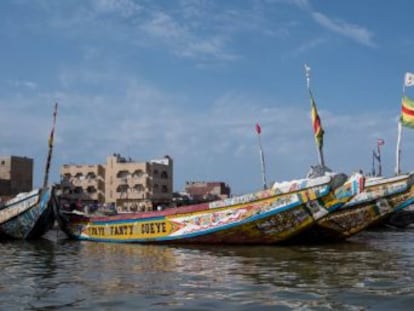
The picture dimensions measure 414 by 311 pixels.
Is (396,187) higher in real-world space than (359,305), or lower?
higher

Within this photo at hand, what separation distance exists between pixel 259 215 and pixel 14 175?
56487 millimetres

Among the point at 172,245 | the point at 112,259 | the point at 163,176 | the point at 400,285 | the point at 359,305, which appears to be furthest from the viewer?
the point at 163,176

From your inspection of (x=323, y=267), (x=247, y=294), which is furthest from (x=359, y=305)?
(x=323, y=267)

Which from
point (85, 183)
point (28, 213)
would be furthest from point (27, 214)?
point (85, 183)

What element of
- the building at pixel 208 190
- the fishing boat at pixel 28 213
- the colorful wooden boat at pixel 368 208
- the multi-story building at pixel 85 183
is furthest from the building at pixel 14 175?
the colorful wooden boat at pixel 368 208

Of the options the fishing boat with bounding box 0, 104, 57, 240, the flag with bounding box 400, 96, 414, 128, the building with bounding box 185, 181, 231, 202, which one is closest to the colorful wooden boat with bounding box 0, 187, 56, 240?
the fishing boat with bounding box 0, 104, 57, 240

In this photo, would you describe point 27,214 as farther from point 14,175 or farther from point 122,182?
point 122,182

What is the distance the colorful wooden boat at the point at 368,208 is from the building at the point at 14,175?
53297mm

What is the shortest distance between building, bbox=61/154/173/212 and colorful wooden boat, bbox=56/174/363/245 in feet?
175

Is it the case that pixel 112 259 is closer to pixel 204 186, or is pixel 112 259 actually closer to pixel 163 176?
pixel 163 176

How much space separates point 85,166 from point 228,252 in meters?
65.4

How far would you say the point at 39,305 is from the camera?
310 inches

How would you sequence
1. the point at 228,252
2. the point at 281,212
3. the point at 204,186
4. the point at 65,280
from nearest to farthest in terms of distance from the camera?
the point at 65,280, the point at 228,252, the point at 281,212, the point at 204,186

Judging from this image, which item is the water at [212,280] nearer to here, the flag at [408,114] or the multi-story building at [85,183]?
the flag at [408,114]
